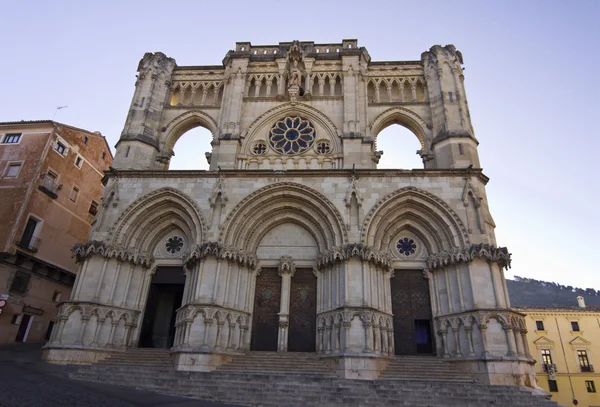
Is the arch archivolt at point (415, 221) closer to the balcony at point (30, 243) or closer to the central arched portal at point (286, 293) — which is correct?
the central arched portal at point (286, 293)

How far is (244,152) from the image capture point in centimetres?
1859

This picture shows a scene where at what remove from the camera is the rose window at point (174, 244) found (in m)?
16.8

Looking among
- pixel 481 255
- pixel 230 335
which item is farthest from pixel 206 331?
pixel 481 255

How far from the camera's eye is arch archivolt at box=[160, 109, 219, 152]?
19562 millimetres

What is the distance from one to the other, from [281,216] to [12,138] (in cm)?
1769

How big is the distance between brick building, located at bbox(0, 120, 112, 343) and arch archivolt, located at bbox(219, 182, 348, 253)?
12.0m

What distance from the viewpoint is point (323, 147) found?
18625mm

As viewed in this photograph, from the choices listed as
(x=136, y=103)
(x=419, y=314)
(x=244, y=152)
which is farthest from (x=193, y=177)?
(x=419, y=314)

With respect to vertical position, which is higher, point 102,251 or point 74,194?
point 74,194

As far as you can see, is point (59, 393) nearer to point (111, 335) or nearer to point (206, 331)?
point (206, 331)

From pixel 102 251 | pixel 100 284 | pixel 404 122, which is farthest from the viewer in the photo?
pixel 404 122

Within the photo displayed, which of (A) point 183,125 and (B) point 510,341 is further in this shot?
(A) point 183,125

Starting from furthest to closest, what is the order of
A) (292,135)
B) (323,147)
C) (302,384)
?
1. (292,135)
2. (323,147)
3. (302,384)

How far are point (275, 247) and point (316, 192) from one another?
3.13 m
